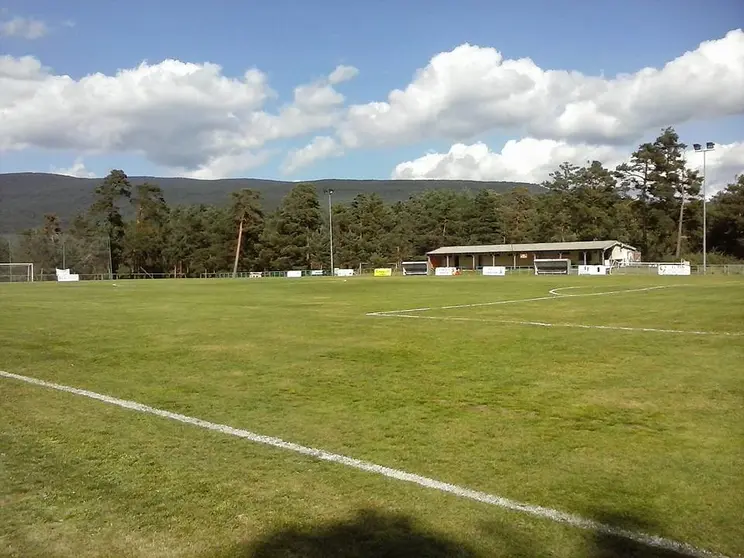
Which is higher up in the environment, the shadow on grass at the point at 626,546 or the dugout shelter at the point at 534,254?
the dugout shelter at the point at 534,254

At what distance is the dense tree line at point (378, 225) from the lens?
271 feet

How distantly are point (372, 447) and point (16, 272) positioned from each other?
245ft

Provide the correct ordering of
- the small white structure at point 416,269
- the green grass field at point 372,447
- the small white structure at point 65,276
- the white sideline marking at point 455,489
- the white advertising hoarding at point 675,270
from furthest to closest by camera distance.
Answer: the small white structure at point 416,269
the small white structure at point 65,276
the white advertising hoarding at point 675,270
the green grass field at point 372,447
the white sideline marking at point 455,489

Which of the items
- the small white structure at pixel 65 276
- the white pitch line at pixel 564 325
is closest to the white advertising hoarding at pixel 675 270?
the white pitch line at pixel 564 325

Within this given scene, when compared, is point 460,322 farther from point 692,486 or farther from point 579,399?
point 692,486

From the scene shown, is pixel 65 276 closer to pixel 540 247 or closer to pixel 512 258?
pixel 512 258

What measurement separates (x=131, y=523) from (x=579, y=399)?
16.3 ft

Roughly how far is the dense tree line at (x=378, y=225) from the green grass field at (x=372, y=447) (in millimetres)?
77920

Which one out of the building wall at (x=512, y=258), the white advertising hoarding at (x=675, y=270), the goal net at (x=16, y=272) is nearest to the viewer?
the white advertising hoarding at (x=675, y=270)

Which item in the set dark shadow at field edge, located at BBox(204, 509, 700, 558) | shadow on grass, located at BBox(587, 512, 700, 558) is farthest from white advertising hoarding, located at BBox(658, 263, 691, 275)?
dark shadow at field edge, located at BBox(204, 509, 700, 558)

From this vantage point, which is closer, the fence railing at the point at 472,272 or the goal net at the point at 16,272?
the fence railing at the point at 472,272

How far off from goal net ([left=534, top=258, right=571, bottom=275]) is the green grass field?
59.2m

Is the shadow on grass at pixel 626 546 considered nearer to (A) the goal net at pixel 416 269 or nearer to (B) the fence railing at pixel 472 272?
(B) the fence railing at pixel 472 272

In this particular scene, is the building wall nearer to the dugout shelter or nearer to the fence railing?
the dugout shelter
